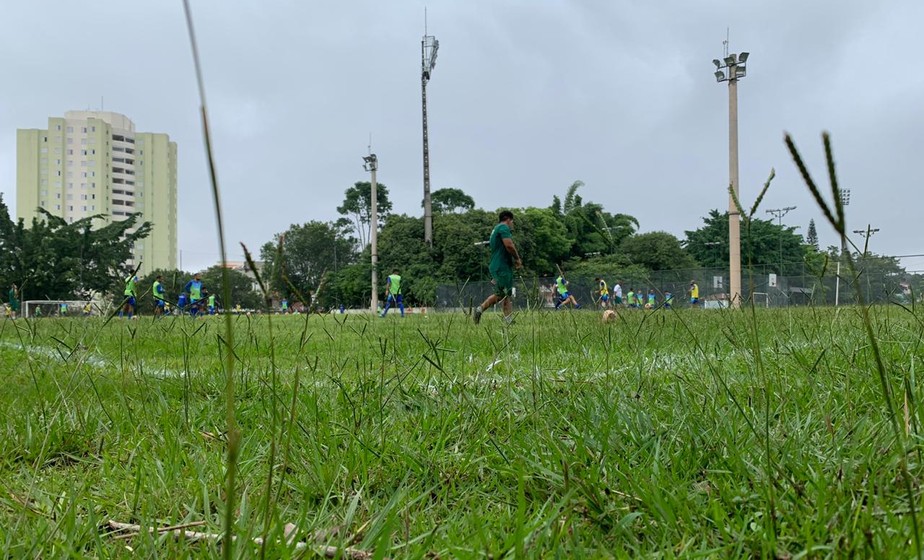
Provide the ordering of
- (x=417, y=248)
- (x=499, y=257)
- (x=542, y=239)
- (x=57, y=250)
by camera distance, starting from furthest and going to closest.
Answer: (x=542, y=239)
(x=417, y=248)
(x=57, y=250)
(x=499, y=257)

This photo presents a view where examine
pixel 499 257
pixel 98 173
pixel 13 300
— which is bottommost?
pixel 13 300

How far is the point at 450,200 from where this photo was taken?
6606 cm

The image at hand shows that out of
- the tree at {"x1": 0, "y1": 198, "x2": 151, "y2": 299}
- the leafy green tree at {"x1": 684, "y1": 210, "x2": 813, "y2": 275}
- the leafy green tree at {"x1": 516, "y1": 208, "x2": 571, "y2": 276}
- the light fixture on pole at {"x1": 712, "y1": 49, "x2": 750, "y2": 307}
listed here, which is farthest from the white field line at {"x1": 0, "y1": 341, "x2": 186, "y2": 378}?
the leafy green tree at {"x1": 684, "y1": 210, "x2": 813, "y2": 275}

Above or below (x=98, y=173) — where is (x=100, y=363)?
below

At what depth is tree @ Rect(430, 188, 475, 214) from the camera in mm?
65688

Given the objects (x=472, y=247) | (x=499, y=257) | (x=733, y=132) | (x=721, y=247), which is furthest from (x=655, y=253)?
(x=499, y=257)

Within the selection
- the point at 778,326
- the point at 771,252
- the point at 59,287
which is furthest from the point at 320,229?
the point at 778,326

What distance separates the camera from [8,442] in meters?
1.97

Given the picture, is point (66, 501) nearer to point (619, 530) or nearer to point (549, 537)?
point (549, 537)

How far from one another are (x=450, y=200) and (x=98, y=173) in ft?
251

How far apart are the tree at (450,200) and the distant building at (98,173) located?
59302 mm

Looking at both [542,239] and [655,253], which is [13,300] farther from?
[655,253]

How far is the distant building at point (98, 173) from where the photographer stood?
347 ft

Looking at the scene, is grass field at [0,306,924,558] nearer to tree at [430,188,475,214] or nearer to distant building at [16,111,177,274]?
tree at [430,188,475,214]
